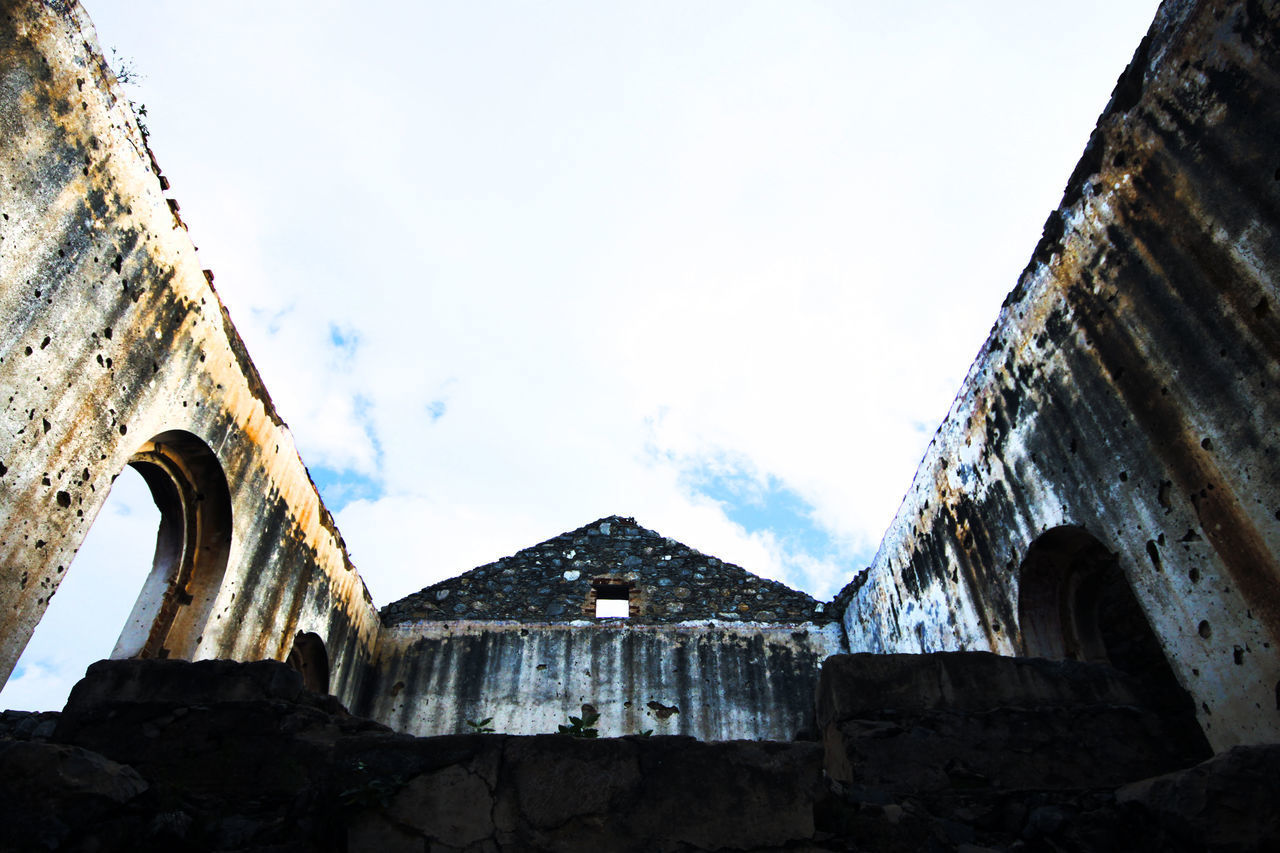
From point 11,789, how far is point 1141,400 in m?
5.79

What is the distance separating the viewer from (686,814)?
244cm

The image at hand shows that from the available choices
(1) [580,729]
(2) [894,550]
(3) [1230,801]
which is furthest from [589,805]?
(2) [894,550]

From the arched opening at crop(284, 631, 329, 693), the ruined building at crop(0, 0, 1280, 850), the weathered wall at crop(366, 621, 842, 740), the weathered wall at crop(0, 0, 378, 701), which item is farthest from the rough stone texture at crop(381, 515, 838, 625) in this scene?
the weathered wall at crop(0, 0, 378, 701)

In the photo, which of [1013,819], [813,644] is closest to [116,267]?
[1013,819]

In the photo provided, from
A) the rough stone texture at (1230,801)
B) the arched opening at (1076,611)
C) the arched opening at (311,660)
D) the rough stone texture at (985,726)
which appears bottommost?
the rough stone texture at (1230,801)

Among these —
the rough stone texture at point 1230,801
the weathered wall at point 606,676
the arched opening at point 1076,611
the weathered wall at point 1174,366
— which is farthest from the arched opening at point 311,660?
the rough stone texture at point 1230,801

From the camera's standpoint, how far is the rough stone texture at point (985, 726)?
3.01 metres

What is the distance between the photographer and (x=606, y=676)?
959 cm

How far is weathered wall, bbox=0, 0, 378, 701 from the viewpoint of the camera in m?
3.98

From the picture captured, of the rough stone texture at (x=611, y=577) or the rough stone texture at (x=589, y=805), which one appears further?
the rough stone texture at (x=611, y=577)

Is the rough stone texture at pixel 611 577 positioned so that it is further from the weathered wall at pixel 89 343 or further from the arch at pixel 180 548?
the arch at pixel 180 548

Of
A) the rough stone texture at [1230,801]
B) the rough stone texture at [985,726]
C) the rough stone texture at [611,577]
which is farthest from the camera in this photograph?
the rough stone texture at [611,577]

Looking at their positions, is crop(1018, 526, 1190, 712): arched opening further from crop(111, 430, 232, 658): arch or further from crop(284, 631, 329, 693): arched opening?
crop(284, 631, 329, 693): arched opening

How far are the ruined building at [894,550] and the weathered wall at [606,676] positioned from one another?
1.60 meters
